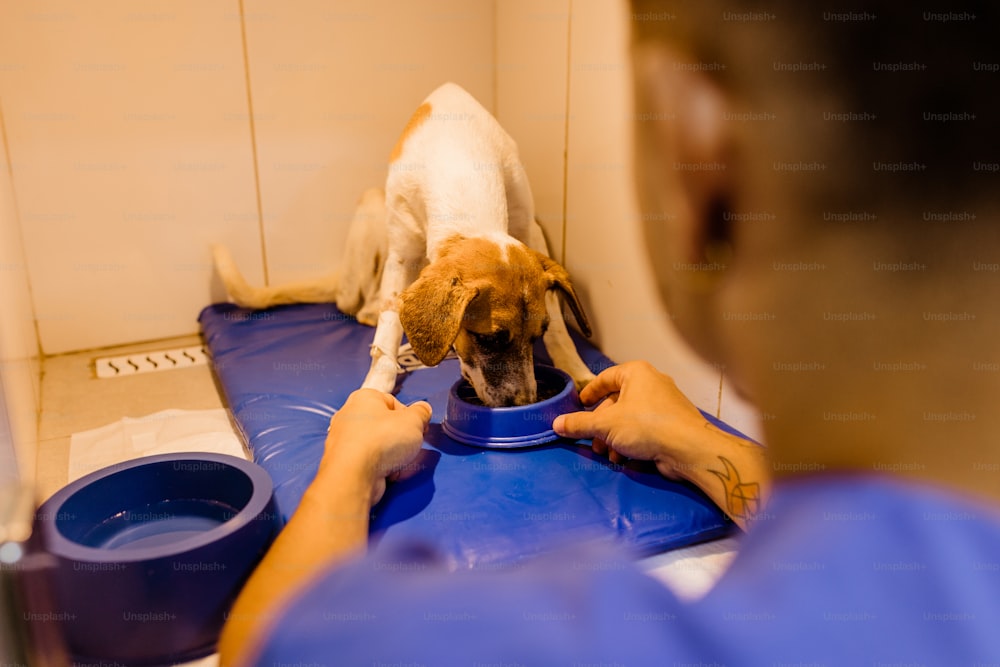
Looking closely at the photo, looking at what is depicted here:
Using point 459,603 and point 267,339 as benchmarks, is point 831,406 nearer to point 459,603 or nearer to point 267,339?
point 459,603

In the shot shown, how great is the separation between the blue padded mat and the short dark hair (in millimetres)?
1197

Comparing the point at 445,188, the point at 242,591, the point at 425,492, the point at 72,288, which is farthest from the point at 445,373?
Result: the point at 72,288

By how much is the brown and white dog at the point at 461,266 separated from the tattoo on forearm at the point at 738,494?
23.0 inches

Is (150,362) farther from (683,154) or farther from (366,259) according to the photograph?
(683,154)

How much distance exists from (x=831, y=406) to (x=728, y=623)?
194mm

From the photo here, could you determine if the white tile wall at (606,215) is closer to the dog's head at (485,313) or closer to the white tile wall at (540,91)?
the white tile wall at (540,91)

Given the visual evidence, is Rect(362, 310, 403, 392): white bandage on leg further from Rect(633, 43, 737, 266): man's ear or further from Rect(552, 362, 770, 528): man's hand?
Rect(633, 43, 737, 266): man's ear

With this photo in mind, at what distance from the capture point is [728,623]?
545 mm

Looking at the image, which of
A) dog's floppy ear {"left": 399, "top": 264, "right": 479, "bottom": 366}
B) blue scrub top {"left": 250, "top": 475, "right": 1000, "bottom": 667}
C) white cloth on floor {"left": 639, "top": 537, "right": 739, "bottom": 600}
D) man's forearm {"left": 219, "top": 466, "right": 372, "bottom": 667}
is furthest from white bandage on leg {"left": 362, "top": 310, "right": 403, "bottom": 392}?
blue scrub top {"left": 250, "top": 475, "right": 1000, "bottom": 667}

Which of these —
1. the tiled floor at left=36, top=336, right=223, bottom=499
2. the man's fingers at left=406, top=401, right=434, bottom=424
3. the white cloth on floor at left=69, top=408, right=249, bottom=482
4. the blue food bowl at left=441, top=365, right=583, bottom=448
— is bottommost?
the tiled floor at left=36, top=336, right=223, bottom=499

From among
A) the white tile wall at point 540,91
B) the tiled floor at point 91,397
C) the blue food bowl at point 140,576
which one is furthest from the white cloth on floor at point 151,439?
the white tile wall at point 540,91

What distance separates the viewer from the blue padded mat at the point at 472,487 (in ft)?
5.23

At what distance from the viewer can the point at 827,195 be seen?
52cm

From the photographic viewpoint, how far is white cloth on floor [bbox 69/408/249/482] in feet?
6.91
